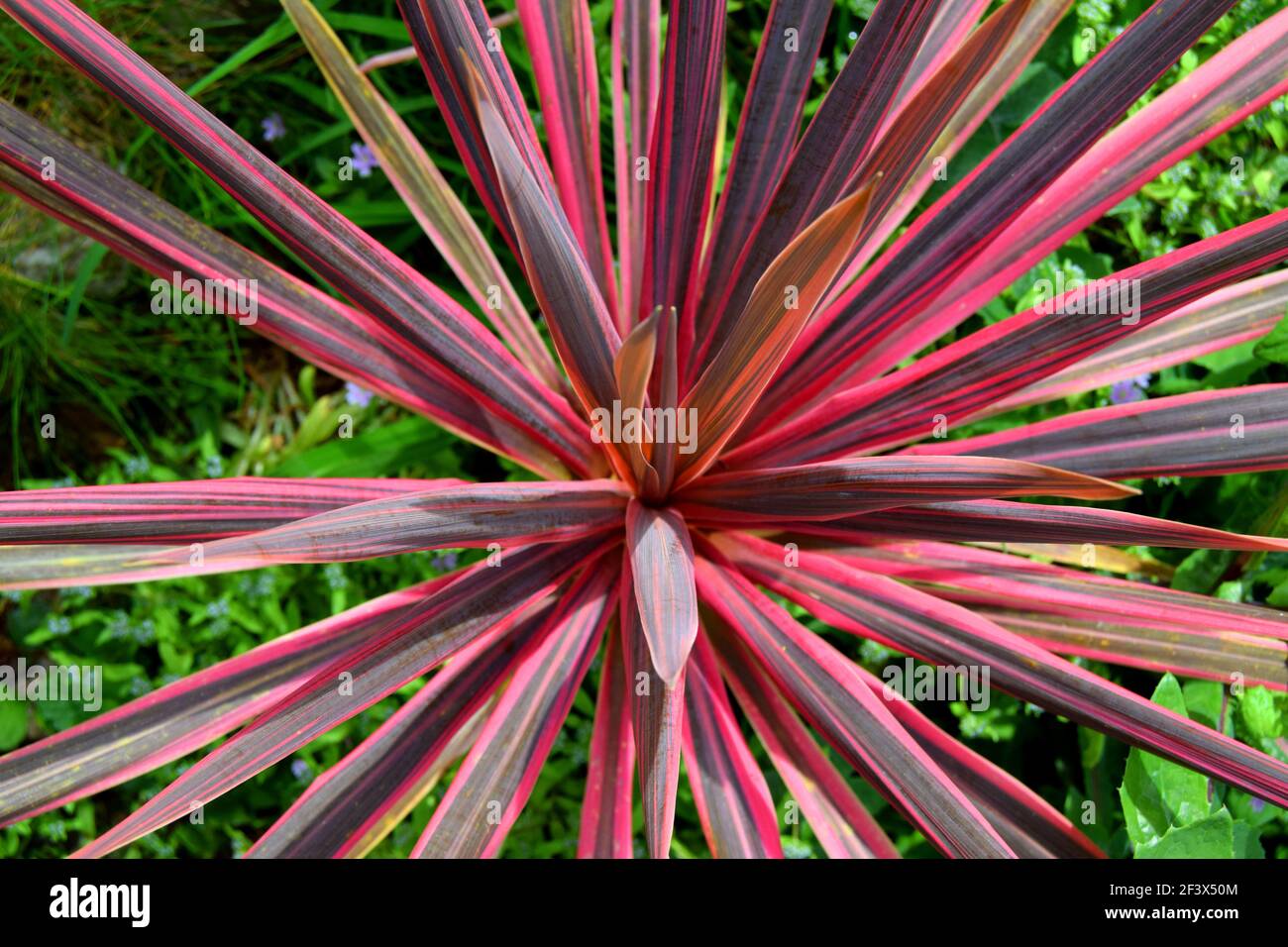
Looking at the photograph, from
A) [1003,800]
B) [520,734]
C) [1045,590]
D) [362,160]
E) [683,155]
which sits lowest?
[1003,800]

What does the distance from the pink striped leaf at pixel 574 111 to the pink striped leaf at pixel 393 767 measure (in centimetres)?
46

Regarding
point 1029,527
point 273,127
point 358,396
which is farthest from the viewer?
point 273,127

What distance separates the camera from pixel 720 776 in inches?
44.1

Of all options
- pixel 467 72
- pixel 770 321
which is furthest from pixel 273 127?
pixel 770 321

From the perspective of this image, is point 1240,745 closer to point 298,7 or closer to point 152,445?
point 298,7

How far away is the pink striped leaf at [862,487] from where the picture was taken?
0.81 m

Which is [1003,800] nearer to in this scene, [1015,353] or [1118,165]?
[1015,353]

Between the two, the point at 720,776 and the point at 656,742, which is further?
the point at 720,776

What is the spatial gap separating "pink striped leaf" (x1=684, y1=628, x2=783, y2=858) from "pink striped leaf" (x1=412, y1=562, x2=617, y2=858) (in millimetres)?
144

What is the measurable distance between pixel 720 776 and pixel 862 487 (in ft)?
1.40

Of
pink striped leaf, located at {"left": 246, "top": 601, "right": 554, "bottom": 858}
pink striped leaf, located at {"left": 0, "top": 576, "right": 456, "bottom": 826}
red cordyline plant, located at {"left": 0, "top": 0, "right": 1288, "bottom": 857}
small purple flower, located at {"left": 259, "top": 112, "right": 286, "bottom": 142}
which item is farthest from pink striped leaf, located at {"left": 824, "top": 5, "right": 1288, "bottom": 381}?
small purple flower, located at {"left": 259, "top": 112, "right": 286, "bottom": 142}

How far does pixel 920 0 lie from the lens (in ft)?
3.01

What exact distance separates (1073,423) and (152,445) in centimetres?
172
